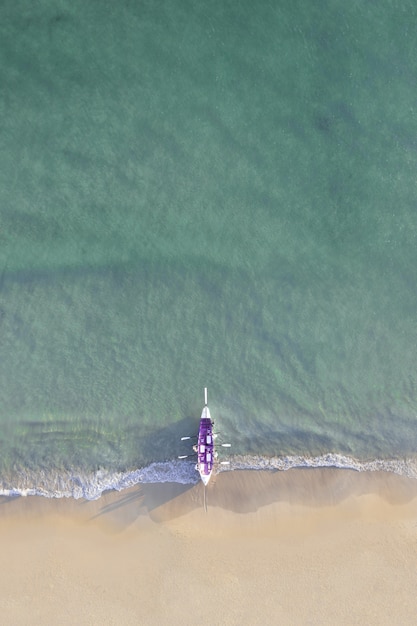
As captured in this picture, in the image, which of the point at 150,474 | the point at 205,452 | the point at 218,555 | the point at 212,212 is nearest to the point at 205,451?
the point at 205,452

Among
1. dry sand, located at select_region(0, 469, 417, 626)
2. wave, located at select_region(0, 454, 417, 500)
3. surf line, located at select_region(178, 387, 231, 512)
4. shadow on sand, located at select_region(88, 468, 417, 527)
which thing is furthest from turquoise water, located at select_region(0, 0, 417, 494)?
dry sand, located at select_region(0, 469, 417, 626)

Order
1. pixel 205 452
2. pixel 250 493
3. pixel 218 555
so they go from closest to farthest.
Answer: pixel 205 452 < pixel 218 555 < pixel 250 493

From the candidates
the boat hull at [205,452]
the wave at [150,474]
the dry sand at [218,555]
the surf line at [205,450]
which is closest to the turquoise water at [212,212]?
the surf line at [205,450]

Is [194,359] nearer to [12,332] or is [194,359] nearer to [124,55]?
[12,332]

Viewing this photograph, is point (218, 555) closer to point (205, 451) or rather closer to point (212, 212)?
point (205, 451)

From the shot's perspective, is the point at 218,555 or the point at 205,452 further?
the point at 218,555

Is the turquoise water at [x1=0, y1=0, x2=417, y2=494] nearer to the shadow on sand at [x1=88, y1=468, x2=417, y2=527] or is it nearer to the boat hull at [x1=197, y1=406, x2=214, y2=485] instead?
the boat hull at [x1=197, y1=406, x2=214, y2=485]
